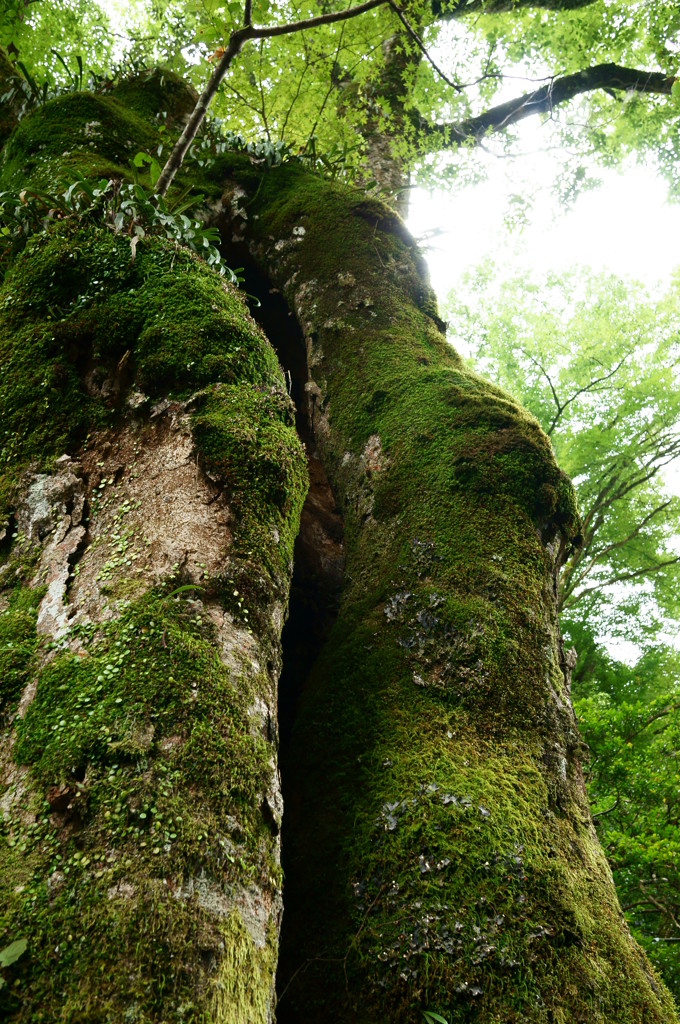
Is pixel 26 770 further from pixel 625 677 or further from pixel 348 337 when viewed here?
pixel 625 677

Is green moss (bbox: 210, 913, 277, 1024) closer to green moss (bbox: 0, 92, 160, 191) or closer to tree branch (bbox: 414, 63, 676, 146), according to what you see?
green moss (bbox: 0, 92, 160, 191)

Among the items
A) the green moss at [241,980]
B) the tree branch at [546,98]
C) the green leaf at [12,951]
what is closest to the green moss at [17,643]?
the green leaf at [12,951]

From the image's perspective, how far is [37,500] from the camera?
7.82 feet

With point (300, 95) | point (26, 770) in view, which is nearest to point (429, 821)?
point (26, 770)

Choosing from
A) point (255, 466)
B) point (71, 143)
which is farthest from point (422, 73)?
point (255, 466)

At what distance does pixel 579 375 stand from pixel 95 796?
33.0 feet

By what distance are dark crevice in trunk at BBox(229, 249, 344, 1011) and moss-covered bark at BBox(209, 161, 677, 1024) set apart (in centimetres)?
5

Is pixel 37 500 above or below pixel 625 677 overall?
below

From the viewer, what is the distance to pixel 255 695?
196 cm

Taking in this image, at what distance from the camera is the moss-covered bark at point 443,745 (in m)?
1.79

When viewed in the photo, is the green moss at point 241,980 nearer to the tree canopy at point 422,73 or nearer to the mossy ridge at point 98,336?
the mossy ridge at point 98,336

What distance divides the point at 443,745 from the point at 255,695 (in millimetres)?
766

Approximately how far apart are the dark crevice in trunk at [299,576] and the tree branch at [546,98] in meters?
3.33

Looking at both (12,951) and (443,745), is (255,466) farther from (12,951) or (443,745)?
(12,951)
